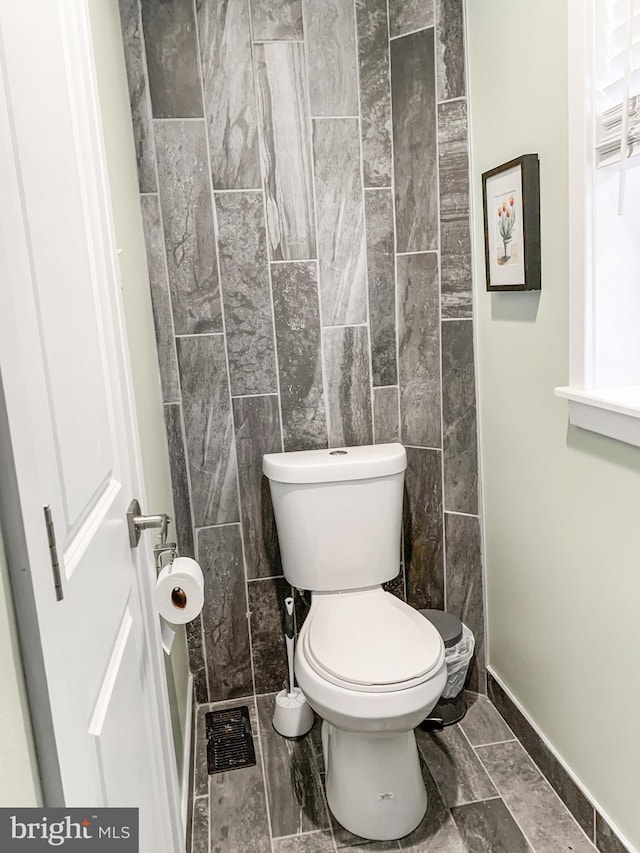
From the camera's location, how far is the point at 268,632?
229cm

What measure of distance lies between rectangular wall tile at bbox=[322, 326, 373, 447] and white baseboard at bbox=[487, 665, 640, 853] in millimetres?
867

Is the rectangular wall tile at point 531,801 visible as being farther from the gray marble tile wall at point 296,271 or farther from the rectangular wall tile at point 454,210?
the rectangular wall tile at point 454,210

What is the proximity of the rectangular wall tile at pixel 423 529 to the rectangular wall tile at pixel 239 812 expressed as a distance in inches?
29.3

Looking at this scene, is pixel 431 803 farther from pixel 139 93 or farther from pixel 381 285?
pixel 139 93

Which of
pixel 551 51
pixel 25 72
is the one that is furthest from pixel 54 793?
pixel 551 51

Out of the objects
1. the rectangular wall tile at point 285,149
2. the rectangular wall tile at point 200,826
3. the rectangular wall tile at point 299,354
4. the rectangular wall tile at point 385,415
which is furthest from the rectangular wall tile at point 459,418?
the rectangular wall tile at point 200,826

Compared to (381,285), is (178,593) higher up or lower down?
lower down

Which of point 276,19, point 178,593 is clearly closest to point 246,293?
point 276,19

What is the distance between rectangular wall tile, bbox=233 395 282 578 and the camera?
2.16 meters

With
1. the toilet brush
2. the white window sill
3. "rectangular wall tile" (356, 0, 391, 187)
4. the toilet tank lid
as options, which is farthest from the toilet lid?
"rectangular wall tile" (356, 0, 391, 187)

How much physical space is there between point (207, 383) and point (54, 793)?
Answer: 5.08 feet

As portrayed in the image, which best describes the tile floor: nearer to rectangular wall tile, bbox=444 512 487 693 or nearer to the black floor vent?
the black floor vent

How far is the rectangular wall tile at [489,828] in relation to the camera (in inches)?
64.7

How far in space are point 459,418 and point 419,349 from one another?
0.83ft
